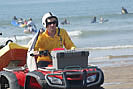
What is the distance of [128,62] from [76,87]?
8.09 metres

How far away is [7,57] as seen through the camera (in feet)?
28.8

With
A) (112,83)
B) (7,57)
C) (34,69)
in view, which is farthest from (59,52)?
(112,83)

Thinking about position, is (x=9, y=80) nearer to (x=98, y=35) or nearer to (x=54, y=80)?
(x=54, y=80)

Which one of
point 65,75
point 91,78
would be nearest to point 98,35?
point 91,78

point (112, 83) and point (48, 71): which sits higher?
point (48, 71)

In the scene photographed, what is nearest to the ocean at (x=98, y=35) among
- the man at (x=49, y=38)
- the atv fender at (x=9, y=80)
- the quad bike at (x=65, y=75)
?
the atv fender at (x=9, y=80)

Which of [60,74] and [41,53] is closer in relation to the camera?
[60,74]

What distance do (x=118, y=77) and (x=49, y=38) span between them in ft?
12.5

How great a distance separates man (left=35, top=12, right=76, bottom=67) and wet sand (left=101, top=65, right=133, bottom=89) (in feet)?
6.66

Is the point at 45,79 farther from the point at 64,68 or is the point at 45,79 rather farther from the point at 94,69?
the point at 94,69

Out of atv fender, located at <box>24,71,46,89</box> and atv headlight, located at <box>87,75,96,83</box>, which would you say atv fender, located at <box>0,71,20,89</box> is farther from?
atv headlight, located at <box>87,75,96,83</box>

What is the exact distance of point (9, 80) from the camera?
25.1 ft

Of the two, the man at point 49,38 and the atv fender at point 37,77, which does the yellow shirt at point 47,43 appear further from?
the atv fender at point 37,77

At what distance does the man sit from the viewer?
25.4ft
